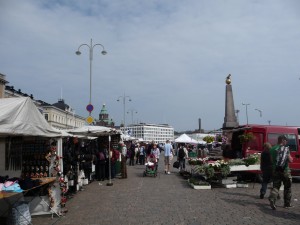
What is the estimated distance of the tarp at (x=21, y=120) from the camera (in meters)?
7.66

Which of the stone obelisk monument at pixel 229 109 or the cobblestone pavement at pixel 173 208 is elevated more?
the stone obelisk monument at pixel 229 109

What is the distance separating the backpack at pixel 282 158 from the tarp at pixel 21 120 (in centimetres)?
587

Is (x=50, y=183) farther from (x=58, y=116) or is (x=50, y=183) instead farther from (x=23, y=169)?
(x=58, y=116)

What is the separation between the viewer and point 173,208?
32.1ft

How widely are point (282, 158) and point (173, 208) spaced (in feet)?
10.6

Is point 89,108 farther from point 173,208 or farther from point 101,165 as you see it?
point 173,208

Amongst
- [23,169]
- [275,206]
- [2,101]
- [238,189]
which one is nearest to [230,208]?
[275,206]

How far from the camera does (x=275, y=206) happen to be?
9.81m

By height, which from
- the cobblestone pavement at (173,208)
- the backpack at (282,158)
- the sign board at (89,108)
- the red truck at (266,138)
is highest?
the sign board at (89,108)

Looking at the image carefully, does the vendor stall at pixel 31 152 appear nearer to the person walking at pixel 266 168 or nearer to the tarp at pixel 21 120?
the tarp at pixel 21 120

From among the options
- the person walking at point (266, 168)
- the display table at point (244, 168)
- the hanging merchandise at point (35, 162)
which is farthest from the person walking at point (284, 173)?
the hanging merchandise at point (35, 162)

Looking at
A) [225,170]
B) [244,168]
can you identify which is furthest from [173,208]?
[244,168]

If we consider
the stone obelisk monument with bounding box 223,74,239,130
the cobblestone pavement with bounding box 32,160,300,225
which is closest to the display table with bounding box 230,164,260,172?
the cobblestone pavement with bounding box 32,160,300,225

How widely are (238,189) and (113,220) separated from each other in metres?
6.87
